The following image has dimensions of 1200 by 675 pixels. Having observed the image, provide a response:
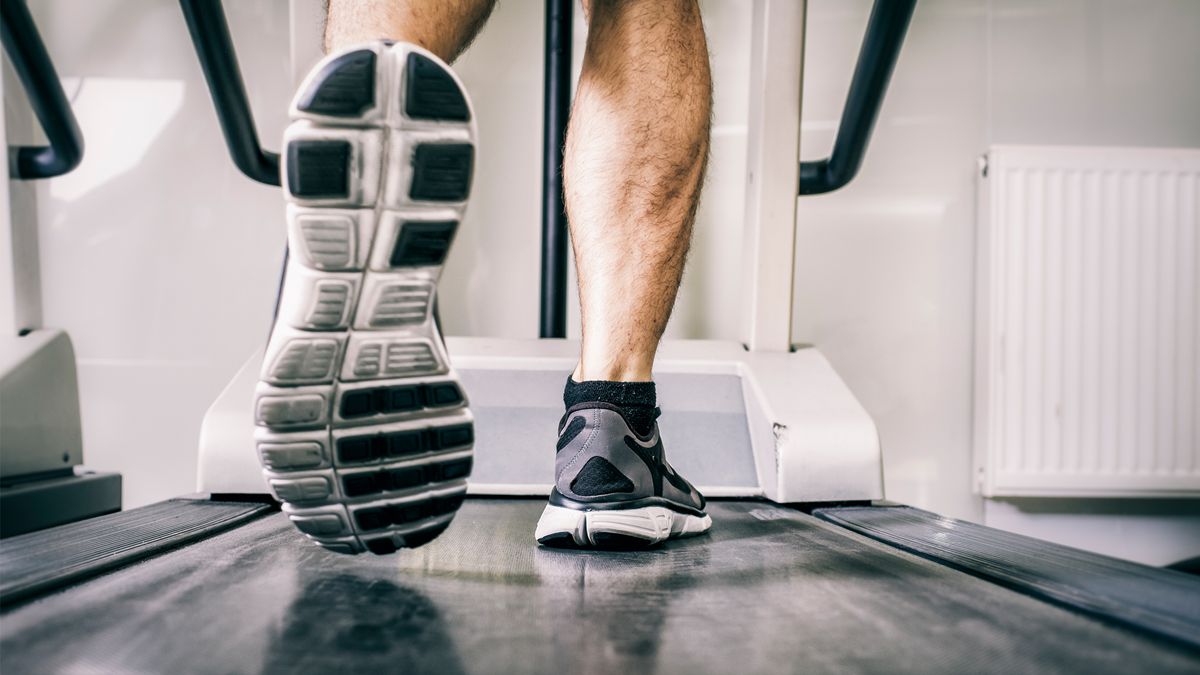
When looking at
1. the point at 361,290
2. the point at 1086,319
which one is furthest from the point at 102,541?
the point at 1086,319

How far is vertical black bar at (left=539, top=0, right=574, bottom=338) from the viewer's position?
1390 mm

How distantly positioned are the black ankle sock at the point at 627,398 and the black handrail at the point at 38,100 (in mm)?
945

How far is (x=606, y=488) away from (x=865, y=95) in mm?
831

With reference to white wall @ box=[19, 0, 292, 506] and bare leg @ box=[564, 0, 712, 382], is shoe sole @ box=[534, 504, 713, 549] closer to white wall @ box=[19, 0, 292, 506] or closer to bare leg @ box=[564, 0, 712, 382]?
bare leg @ box=[564, 0, 712, 382]

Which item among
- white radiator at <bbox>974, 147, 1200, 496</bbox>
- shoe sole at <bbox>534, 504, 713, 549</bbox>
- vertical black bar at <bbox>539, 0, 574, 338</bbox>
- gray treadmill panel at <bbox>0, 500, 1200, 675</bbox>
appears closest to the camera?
gray treadmill panel at <bbox>0, 500, 1200, 675</bbox>

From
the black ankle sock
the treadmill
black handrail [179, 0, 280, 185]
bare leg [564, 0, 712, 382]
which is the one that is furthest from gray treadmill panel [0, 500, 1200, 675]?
black handrail [179, 0, 280, 185]

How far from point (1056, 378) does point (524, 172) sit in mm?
1151

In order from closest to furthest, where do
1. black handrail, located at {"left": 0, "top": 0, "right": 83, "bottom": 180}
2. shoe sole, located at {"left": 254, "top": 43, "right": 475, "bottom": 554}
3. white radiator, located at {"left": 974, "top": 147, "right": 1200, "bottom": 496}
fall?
shoe sole, located at {"left": 254, "top": 43, "right": 475, "bottom": 554}
black handrail, located at {"left": 0, "top": 0, "right": 83, "bottom": 180}
white radiator, located at {"left": 974, "top": 147, "right": 1200, "bottom": 496}

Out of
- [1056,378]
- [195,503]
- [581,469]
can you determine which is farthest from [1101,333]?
[195,503]

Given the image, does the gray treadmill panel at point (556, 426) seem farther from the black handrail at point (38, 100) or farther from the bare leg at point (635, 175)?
the black handrail at point (38, 100)

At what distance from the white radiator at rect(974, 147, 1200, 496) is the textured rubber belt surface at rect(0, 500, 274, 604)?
1.38 m

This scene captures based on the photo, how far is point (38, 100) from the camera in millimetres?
1143

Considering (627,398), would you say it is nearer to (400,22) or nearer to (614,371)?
(614,371)

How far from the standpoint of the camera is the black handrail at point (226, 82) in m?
1.14
